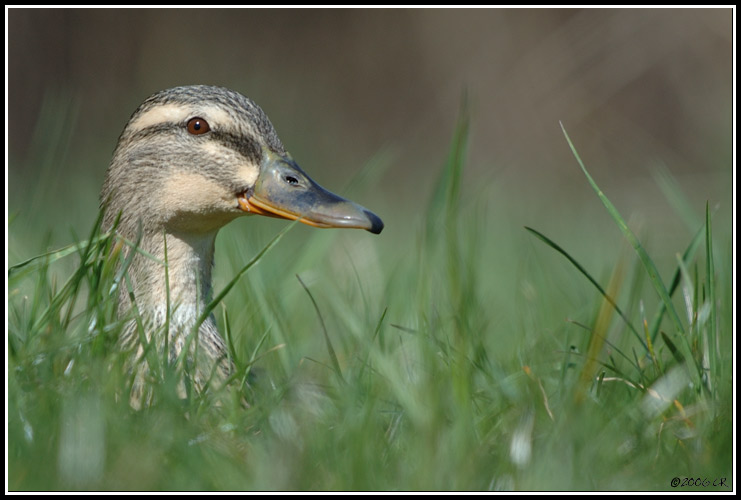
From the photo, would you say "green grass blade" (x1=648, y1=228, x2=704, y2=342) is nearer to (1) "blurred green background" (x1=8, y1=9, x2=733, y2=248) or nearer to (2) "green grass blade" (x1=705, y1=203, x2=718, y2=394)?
(2) "green grass blade" (x1=705, y1=203, x2=718, y2=394)

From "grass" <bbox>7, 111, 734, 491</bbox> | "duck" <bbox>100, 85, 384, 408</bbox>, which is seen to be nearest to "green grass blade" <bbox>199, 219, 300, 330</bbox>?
"grass" <bbox>7, 111, 734, 491</bbox>

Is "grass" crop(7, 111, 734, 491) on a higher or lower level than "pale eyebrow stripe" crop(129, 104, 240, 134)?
lower

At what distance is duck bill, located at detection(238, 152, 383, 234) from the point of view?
286cm

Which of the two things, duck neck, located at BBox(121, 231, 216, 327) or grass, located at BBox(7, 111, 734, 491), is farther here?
duck neck, located at BBox(121, 231, 216, 327)

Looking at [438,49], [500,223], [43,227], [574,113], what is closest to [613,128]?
[574,113]

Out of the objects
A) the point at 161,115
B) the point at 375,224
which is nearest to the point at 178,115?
the point at 161,115

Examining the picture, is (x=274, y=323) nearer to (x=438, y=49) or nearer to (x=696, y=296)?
(x=696, y=296)

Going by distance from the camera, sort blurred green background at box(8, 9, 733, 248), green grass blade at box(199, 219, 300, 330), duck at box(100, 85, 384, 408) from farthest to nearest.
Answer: blurred green background at box(8, 9, 733, 248), duck at box(100, 85, 384, 408), green grass blade at box(199, 219, 300, 330)

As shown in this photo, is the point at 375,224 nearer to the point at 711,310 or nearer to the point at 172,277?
the point at 172,277

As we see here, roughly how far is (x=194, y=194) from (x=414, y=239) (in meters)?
2.18

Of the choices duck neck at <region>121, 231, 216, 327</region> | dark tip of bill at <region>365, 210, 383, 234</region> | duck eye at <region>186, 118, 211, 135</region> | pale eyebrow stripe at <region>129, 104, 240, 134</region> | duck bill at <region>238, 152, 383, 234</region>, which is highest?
pale eyebrow stripe at <region>129, 104, 240, 134</region>

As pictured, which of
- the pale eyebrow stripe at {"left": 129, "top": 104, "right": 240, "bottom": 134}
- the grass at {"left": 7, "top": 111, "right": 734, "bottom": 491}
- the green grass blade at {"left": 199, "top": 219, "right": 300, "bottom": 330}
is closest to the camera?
the grass at {"left": 7, "top": 111, "right": 734, "bottom": 491}

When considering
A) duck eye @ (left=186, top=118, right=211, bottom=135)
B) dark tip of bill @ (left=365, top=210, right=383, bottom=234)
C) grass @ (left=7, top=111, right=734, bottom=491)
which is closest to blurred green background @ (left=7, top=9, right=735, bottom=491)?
grass @ (left=7, top=111, right=734, bottom=491)

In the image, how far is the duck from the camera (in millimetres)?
2879
